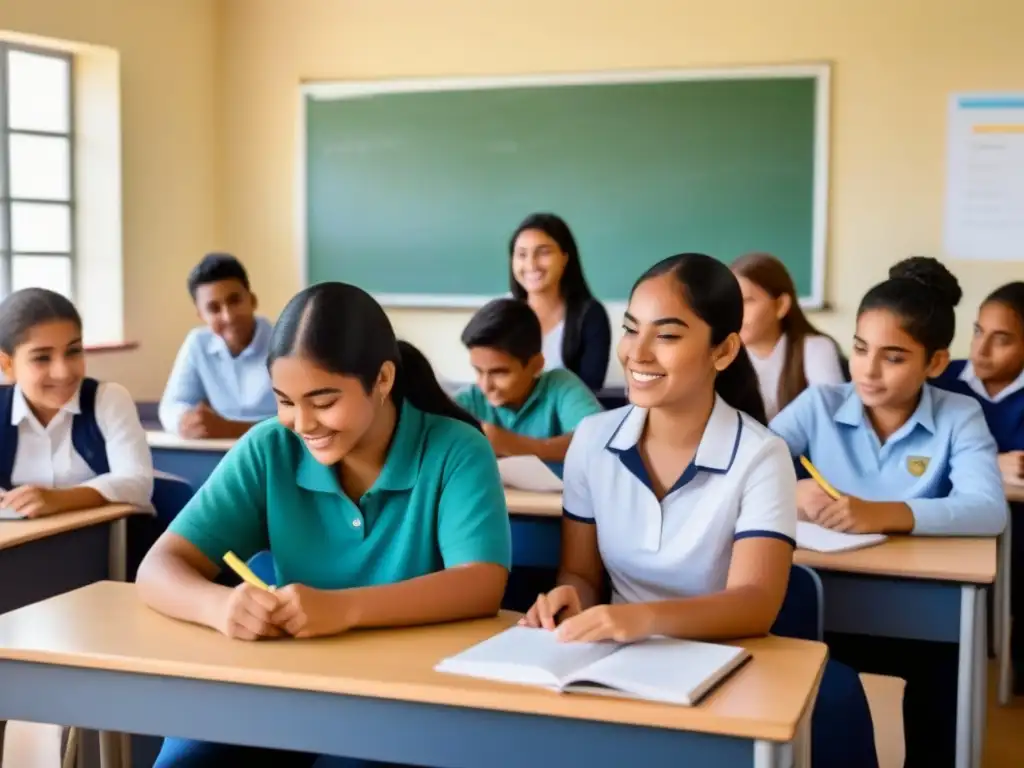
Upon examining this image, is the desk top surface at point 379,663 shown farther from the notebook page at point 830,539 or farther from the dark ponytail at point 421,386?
the notebook page at point 830,539

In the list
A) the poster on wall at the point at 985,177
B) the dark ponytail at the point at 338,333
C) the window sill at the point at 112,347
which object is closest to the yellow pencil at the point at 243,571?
the dark ponytail at the point at 338,333

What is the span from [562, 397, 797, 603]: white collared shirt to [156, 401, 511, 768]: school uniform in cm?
19

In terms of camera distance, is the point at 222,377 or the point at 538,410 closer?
the point at 538,410

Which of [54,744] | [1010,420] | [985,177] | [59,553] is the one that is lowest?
[54,744]

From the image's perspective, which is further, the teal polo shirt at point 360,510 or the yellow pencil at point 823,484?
the yellow pencil at point 823,484

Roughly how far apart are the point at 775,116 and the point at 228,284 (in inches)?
93.1

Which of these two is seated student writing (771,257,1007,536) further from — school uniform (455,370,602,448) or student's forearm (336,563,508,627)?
student's forearm (336,563,508,627)

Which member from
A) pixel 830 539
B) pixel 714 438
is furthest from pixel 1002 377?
pixel 714 438

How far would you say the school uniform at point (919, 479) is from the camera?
245cm

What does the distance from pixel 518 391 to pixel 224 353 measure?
1371mm

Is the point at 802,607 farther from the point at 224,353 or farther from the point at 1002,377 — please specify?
the point at 224,353

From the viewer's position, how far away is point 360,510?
1.88 meters

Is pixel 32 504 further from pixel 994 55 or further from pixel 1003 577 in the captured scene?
pixel 994 55

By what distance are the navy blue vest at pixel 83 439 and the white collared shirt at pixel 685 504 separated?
1436mm
